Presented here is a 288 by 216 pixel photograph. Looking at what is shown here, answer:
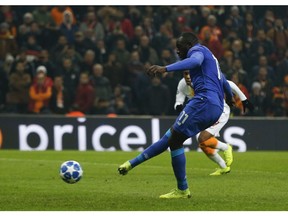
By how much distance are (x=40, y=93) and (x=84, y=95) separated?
3.76 ft

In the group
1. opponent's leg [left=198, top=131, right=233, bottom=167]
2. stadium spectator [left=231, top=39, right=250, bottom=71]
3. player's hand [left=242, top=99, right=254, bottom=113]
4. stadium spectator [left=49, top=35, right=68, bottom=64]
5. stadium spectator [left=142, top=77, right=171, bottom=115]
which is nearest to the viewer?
player's hand [left=242, top=99, right=254, bottom=113]

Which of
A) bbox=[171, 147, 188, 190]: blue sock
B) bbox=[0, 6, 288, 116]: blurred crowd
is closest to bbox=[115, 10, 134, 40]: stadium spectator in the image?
bbox=[0, 6, 288, 116]: blurred crowd

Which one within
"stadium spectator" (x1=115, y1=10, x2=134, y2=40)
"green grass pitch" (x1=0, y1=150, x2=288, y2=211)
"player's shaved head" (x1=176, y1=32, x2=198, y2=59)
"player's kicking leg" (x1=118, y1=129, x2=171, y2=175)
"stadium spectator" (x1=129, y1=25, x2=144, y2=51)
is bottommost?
"green grass pitch" (x1=0, y1=150, x2=288, y2=211)

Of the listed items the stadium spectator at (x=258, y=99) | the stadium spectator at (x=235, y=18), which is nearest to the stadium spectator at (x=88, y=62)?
the stadium spectator at (x=235, y=18)

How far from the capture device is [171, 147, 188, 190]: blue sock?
10734 mm

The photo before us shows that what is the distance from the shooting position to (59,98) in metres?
22.9

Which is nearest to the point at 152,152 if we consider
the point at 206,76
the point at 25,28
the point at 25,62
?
the point at 206,76

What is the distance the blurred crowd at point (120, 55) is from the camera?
75.0 ft

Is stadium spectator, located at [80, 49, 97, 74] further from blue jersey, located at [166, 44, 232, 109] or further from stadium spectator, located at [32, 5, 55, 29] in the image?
blue jersey, located at [166, 44, 232, 109]

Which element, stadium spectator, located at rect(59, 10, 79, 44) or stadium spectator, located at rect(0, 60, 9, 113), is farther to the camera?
stadium spectator, located at rect(59, 10, 79, 44)

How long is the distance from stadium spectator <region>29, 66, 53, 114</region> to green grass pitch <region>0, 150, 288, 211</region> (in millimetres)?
3405

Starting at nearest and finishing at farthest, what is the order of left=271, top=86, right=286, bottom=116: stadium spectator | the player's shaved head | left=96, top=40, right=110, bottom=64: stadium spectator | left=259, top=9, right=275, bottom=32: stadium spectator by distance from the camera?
the player's shaved head, left=96, top=40, right=110, bottom=64: stadium spectator, left=271, top=86, right=286, bottom=116: stadium spectator, left=259, top=9, right=275, bottom=32: stadium spectator

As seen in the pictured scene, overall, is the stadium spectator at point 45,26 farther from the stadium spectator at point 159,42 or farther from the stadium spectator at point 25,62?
the stadium spectator at point 159,42
